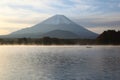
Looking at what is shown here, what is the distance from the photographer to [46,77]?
42.1 meters

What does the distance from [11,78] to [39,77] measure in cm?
371

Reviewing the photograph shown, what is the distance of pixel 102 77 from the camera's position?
138 ft

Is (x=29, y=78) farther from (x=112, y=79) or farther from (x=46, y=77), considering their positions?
(x=112, y=79)

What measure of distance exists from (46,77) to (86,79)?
5.67m

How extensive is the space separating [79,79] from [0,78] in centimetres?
1037

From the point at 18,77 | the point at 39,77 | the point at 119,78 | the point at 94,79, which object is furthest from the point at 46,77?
the point at 119,78

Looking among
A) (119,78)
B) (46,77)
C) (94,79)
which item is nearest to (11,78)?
(46,77)

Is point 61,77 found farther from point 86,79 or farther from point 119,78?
point 119,78

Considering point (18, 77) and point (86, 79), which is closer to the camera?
point (86, 79)

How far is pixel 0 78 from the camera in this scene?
4122 cm

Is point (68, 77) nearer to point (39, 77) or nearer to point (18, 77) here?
point (39, 77)

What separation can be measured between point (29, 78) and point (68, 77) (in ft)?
17.2

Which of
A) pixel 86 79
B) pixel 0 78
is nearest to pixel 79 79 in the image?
pixel 86 79

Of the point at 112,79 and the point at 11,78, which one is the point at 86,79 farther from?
the point at 11,78
